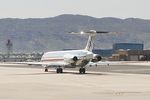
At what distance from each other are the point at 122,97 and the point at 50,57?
154ft

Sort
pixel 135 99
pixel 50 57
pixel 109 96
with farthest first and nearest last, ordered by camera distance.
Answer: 1. pixel 50 57
2. pixel 109 96
3. pixel 135 99

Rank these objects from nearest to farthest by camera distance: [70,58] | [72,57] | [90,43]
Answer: [72,57] < [70,58] < [90,43]

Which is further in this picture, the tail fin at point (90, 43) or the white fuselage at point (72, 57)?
the tail fin at point (90, 43)

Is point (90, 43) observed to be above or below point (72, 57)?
above

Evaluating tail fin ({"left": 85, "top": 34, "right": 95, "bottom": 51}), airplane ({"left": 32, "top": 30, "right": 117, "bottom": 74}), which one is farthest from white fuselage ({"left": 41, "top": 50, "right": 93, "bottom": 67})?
tail fin ({"left": 85, "top": 34, "right": 95, "bottom": 51})

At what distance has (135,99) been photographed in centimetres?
3058

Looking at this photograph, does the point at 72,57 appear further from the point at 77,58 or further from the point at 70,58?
the point at 77,58

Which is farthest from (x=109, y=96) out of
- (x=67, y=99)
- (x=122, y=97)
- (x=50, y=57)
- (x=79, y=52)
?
(x=50, y=57)

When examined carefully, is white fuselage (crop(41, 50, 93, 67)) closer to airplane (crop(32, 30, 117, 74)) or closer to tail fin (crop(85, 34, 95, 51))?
airplane (crop(32, 30, 117, 74))

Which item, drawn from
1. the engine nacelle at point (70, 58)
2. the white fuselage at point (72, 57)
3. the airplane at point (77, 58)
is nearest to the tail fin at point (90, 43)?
the airplane at point (77, 58)

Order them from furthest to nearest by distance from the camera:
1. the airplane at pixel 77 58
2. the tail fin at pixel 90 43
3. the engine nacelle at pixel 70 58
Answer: the tail fin at pixel 90 43, the engine nacelle at pixel 70 58, the airplane at pixel 77 58

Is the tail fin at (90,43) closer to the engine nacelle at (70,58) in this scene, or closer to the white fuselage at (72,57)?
the white fuselage at (72,57)

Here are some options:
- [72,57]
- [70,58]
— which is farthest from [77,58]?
[70,58]

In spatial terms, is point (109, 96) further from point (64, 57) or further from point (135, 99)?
point (64, 57)
